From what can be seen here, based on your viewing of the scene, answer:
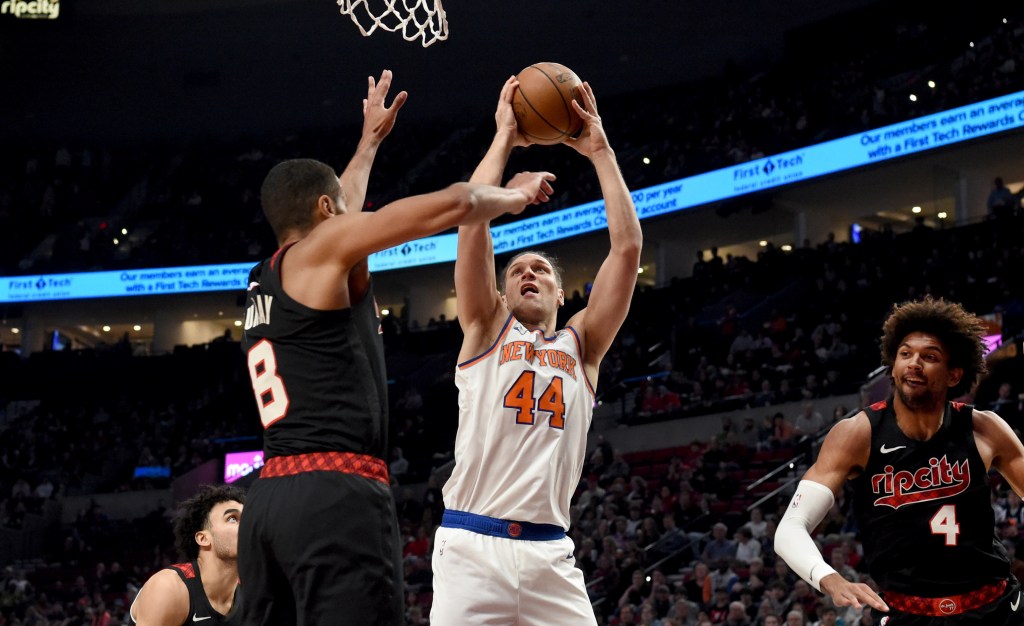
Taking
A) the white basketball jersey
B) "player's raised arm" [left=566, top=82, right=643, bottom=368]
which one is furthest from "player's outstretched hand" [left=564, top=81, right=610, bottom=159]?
the white basketball jersey

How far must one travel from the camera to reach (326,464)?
11.5 ft

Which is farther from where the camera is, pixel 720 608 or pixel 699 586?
pixel 699 586

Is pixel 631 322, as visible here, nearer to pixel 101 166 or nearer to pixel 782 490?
pixel 782 490

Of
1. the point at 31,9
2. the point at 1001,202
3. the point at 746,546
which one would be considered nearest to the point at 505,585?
the point at 746,546

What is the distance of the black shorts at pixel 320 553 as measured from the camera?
3354 millimetres

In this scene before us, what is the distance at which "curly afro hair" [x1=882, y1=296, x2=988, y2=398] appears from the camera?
Result: 470 cm

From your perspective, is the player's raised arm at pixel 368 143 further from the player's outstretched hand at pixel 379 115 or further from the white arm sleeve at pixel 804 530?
the white arm sleeve at pixel 804 530

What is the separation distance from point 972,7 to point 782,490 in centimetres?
1590

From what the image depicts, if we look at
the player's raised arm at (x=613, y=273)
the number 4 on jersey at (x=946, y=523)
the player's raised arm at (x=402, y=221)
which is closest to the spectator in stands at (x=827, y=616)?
the number 4 on jersey at (x=946, y=523)

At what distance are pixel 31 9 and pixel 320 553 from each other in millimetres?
32477

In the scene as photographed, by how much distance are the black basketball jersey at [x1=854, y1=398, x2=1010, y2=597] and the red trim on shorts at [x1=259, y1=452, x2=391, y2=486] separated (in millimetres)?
2068

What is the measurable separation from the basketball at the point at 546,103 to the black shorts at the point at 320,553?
1937 mm

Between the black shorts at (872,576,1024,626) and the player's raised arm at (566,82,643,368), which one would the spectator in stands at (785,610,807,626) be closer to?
the black shorts at (872,576,1024,626)

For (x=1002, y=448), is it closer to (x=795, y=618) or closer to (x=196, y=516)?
(x=196, y=516)
